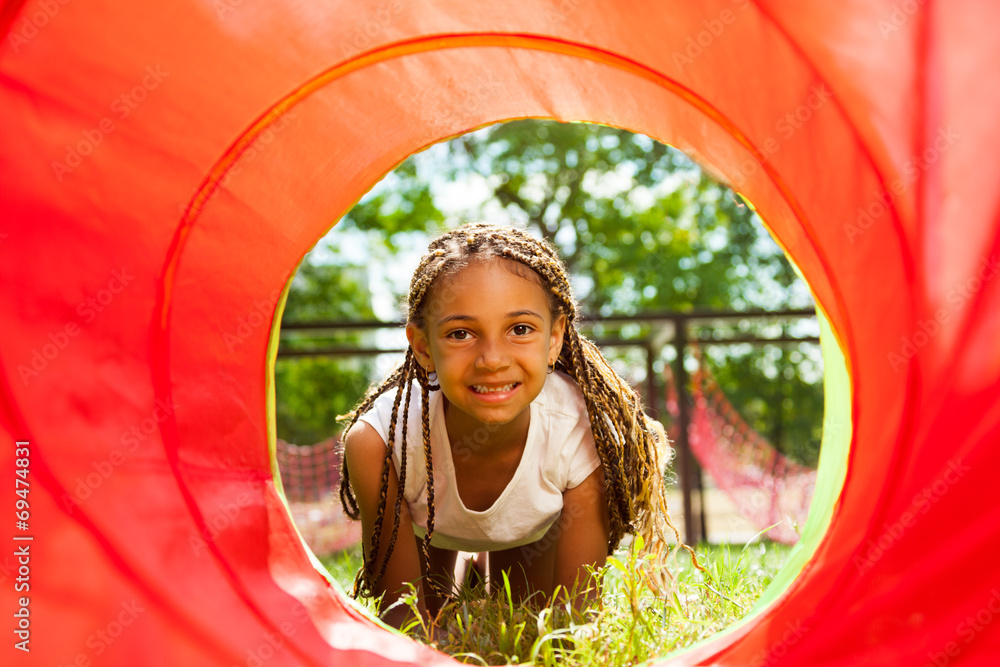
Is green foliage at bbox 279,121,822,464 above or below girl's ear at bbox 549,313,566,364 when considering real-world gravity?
above

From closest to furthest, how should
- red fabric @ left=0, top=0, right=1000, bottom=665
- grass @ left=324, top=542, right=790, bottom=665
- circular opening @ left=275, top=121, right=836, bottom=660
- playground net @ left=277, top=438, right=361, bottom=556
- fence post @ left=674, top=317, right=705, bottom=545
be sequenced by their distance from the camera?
red fabric @ left=0, top=0, right=1000, bottom=665 → grass @ left=324, top=542, right=790, bottom=665 → fence post @ left=674, top=317, right=705, bottom=545 → playground net @ left=277, top=438, right=361, bottom=556 → circular opening @ left=275, top=121, right=836, bottom=660

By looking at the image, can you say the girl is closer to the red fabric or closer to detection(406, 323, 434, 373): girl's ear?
detection(406, 323, 434, 373): girl's ear

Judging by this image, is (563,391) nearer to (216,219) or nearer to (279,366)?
(216,219)

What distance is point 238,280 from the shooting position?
2248 millimetres

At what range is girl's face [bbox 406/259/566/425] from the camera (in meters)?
2.17

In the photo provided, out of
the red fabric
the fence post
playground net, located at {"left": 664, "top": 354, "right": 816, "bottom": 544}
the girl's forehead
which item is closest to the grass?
the red fabric

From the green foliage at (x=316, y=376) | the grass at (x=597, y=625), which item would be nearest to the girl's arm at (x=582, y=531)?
the grass at (x=597, y=625)

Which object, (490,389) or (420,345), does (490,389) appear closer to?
(490,389)

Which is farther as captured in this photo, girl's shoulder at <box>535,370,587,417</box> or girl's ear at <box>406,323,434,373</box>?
girl's shoulder at <box>535,370,587,417</box>

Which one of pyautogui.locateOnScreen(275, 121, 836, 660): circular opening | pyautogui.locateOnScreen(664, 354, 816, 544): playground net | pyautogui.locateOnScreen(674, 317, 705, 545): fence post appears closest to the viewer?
pyautogui.locateOnScreen(674, 317, 705, 545): fence post

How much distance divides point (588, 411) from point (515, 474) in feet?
0.91

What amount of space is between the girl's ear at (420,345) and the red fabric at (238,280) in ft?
1.48

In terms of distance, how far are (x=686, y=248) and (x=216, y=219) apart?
1207 cm

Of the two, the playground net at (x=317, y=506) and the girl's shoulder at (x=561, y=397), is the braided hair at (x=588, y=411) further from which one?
the playground net at (x=317, y=506)
